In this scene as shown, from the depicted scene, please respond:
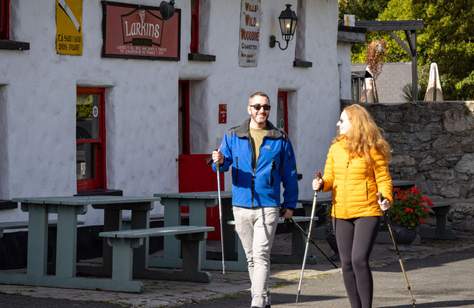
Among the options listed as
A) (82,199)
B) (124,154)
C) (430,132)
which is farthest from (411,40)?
(82,199)

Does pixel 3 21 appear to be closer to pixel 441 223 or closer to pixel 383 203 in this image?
pixel 383 203

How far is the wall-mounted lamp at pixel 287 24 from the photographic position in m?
20.3

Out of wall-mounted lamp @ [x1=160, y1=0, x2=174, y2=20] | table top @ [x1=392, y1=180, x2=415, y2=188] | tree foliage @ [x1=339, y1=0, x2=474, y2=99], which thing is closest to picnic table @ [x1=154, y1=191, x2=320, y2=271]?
wall-mounted lamp @ [x1=160, y1=0, x2=174, y2=20]

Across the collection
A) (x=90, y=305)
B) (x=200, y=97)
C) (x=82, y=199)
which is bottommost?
(x=90, y=305)

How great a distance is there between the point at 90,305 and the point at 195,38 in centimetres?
700

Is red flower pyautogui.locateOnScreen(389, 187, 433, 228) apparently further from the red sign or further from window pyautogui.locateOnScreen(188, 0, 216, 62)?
window pyautogui.locateOnScreen(188, 0, 216, 62)

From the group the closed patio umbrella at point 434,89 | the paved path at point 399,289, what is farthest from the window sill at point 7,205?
the closed patio umbrella at point 434,89

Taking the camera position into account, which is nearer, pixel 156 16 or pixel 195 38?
pixel 156 16

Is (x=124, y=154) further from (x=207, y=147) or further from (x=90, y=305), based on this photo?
(x=90, y=305)

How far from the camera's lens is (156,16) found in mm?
17594

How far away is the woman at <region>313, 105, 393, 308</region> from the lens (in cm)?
1109

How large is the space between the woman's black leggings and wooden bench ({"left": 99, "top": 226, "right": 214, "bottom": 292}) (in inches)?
104

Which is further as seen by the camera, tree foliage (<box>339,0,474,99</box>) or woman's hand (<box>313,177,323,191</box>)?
tree foliage (<box>339,0,474,99</box>)

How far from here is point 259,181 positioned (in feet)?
38.3
